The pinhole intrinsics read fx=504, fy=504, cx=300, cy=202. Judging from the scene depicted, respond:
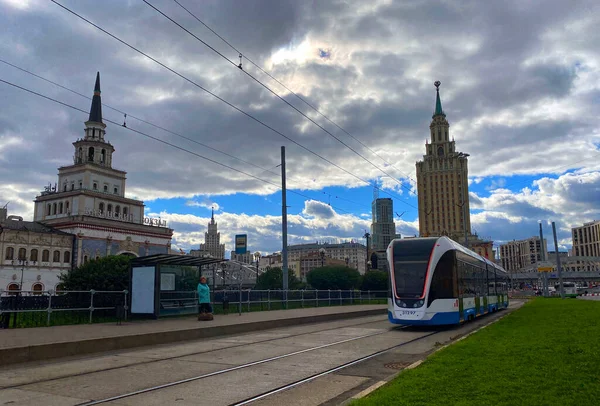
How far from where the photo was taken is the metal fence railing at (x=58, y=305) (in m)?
14.8

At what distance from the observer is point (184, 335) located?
15.3 m

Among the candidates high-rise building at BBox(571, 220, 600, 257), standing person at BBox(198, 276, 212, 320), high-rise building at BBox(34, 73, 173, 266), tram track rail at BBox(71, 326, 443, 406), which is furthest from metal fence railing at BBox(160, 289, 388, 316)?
high-rise building at BBox(571, 220, 600, 257)

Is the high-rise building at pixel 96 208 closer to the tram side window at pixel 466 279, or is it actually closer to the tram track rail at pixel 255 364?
the tram side window at pixel 466 279

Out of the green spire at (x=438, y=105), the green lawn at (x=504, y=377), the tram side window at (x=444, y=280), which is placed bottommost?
the green lawn at (x=504, y=377)

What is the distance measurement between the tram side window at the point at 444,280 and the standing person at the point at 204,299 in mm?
8041

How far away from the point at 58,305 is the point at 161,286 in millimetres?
4239

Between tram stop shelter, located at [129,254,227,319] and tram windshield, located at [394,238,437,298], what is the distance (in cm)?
789

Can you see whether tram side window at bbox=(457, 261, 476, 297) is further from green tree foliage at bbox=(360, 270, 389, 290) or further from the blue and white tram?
green tree foliage at bbox=(360, 270, 389, 290)

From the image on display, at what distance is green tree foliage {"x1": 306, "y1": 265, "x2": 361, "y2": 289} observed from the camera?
86750 mm

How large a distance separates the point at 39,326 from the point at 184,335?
4.63 meters

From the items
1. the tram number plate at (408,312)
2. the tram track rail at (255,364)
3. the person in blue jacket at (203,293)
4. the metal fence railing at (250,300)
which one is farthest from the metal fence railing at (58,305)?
the tram number plate at (408,312)

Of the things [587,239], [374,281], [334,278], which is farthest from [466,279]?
[587,239]

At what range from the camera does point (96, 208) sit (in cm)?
8325

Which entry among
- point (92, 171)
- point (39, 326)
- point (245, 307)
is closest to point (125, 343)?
point (39, 326)
